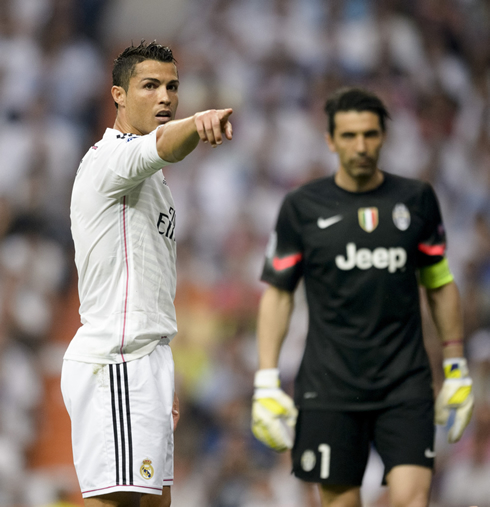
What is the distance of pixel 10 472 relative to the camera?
21.1ft

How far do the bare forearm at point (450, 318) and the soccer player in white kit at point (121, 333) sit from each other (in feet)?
4.24

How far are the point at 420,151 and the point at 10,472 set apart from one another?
4747mm

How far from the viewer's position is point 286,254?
3408 millimetres

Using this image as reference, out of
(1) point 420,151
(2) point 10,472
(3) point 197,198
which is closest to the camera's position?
(2) point 10,472

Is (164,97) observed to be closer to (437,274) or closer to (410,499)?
(437,274)

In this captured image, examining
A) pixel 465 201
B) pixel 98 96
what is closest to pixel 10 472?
pixel 98 96

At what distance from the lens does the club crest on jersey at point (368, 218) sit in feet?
10.9

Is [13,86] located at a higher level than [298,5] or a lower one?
lower

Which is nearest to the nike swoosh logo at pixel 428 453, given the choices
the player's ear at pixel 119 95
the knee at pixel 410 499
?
the knee at pixel 410 499

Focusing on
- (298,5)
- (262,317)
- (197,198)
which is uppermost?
(298,5)

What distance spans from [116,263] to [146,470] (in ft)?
2.29

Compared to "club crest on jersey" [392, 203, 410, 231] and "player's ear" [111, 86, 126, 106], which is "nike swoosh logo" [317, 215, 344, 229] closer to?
"club crest on jersey" [392, 203, 410, 231]

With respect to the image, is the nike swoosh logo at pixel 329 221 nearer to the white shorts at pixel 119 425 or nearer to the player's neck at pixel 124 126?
the player's neck at pixel 124 126

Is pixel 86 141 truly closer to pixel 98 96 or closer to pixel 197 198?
pixel 98 96
